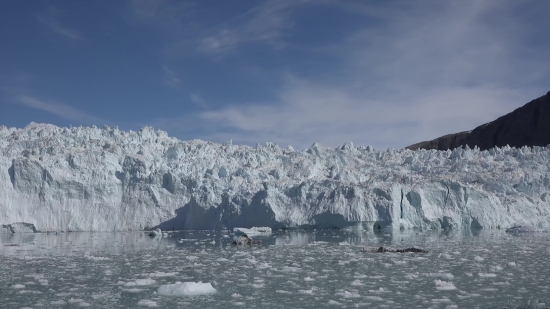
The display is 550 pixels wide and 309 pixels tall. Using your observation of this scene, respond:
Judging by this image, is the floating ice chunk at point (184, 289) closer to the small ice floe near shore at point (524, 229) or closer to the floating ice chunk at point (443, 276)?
the floating ice chunk at point (443, 276)

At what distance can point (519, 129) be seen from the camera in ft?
186

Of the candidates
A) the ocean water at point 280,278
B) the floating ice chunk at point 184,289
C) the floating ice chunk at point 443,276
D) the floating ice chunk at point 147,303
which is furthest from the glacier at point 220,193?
the floating ice chunk at point 147,303

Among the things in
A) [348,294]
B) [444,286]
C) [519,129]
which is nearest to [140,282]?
[348,294]

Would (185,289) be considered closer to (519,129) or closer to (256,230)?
(256,230)

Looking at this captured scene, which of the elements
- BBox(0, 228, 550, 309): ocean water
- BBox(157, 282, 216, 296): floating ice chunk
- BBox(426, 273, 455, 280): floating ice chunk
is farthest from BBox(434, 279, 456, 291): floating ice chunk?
BBox(157, 282, 216, 296): floating ice chunk

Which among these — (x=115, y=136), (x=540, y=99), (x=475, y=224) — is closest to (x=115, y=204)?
(x=115, y=136)

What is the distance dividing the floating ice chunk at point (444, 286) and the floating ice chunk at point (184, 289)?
10.7 ft

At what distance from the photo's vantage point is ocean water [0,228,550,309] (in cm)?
670

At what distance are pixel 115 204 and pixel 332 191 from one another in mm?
9988

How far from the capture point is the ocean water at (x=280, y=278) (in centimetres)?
670

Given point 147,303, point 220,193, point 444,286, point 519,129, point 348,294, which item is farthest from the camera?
point 519,129

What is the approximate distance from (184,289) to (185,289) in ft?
0.05

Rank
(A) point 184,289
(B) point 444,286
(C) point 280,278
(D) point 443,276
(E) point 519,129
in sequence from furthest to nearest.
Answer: (E) point 519,129 < (C) point 280,278 < (D) point 443,276 < (B) point 444,286 < (A) point 184,289

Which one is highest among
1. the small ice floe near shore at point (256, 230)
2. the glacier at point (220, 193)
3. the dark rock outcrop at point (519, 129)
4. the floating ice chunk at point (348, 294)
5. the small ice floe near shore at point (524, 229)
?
the dark rock outcrop at point (519, 129)
